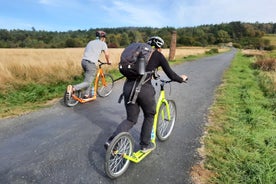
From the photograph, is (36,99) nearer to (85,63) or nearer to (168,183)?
(85,63)

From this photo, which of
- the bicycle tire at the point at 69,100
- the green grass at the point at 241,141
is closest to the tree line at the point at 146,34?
the bicycle tire at the point at 69,100

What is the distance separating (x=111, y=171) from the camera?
3352 millimetres

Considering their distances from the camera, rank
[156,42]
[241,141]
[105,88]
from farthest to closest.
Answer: [105,88] → [241,141] → [156,42]

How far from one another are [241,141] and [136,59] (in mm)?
2766

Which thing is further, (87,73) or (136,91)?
(87,73)

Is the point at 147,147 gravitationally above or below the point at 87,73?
below

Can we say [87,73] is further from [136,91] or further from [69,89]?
[136,91]

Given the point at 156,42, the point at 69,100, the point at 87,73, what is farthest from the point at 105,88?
the point at 156,42

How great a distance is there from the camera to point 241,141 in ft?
15.5

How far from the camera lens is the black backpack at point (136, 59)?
10.9ft

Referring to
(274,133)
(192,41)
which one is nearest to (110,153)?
(274,133)

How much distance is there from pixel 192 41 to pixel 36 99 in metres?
82.2

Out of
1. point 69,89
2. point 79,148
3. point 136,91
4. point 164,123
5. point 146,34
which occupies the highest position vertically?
point 146,34

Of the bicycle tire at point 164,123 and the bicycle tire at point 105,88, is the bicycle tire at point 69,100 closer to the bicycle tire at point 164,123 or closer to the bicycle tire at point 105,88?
the bicycle tire at point 105,88
